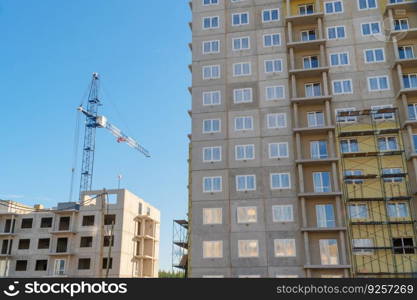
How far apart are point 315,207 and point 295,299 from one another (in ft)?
114

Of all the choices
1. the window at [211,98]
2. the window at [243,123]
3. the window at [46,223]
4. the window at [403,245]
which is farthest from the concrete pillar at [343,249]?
the window at [46,223]

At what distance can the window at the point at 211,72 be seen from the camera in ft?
192

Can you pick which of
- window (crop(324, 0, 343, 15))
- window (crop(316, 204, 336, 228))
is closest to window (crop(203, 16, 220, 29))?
window (crop(324, 0, 343, 15))

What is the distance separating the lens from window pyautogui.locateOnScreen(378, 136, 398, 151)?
168 ft

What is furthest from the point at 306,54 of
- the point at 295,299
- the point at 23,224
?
the point at 23,224

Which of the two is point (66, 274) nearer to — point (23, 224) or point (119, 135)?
point (23, 224)

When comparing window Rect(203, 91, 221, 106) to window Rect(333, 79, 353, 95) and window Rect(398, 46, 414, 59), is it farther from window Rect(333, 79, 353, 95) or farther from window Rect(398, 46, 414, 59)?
window Rect(398, 46, 414, 59)

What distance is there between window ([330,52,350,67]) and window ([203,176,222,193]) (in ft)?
70.5

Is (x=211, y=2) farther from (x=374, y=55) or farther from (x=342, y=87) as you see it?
(x=374, y=55)

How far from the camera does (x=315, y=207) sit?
50.8m

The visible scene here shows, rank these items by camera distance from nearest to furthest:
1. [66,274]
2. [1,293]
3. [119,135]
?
1. [1,293]
2. [66,274]
3. [119,135]

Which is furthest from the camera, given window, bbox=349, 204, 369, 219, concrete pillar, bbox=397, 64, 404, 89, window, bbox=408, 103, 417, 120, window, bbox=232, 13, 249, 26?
window, bbox=232, 13, 249, 26

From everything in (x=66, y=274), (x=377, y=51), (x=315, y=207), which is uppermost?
(x=377, y=51)

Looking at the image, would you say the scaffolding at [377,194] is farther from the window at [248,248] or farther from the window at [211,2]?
the window at [211,2]
